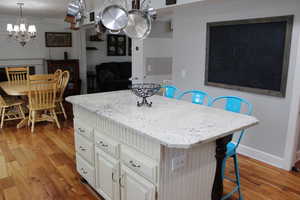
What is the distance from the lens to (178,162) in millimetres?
1683

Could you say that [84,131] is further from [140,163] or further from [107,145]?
[140,163]

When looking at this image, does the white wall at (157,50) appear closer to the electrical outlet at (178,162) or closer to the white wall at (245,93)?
the white wall at (245,93)

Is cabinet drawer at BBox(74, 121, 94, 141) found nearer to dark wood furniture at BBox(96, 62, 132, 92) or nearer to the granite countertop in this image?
the granite countertop

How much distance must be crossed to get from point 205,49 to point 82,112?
6.97 feet

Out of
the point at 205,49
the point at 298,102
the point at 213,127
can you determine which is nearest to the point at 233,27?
the point at 205,49

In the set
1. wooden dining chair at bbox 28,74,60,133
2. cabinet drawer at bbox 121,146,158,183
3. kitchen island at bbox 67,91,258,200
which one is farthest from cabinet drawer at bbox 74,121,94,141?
wooden dining chair at bbox 28,74,60,133

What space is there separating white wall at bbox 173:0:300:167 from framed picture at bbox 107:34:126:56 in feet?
15.8

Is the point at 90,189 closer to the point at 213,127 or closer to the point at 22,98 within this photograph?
the point at 213,127

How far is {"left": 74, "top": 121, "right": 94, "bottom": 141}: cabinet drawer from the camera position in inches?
95.9

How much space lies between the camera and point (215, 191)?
79.4 inches

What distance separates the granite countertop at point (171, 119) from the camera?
5.30ft

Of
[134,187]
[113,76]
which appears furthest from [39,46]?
[134,187]

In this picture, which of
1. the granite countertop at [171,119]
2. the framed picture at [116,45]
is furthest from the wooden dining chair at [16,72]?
the granite countertop at [171,119]

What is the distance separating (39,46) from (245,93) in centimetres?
585
